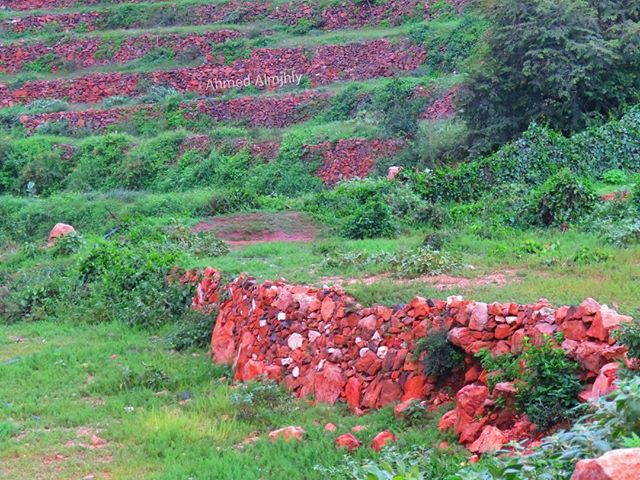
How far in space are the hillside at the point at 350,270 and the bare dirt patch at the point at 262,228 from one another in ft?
0.23

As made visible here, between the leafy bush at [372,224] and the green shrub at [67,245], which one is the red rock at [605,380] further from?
the green shrub at [67,245]

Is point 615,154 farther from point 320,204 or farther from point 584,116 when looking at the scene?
point 320,204

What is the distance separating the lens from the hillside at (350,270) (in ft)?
21.4

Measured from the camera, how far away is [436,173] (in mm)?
16625

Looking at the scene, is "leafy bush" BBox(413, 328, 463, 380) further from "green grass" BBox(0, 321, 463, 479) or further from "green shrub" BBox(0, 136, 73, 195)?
"green shrub" BBox(0, 136, 73, 195)

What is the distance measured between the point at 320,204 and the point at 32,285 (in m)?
5.53

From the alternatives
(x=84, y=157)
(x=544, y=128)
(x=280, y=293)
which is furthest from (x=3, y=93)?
(x=280, y=293)

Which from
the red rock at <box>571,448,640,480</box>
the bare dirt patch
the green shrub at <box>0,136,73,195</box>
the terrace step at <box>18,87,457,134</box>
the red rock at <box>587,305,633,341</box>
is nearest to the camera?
the red rock at <box>571,448,640,480</box>

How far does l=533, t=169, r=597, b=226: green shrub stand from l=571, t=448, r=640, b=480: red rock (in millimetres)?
9777

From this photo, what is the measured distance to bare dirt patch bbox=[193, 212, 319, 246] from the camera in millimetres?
15469

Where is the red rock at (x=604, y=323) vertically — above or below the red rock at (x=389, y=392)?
above

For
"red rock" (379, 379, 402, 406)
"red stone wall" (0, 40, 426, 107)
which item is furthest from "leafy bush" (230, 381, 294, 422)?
"red stone wall" (0, 40, 426, 107)

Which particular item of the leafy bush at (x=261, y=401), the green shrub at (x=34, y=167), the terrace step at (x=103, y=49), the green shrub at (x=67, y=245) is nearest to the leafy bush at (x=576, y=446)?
the leafy bush at (x=261, y=401)

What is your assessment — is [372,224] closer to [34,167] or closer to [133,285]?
[133,285]
